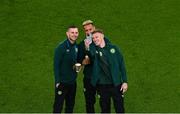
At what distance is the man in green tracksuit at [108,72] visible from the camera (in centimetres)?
1073

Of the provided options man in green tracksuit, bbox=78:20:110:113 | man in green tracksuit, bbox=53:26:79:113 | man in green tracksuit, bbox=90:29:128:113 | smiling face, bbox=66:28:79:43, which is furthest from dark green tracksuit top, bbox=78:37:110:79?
man in green tracksuit, bbox=90:29:128:113

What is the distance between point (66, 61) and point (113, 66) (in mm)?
1227

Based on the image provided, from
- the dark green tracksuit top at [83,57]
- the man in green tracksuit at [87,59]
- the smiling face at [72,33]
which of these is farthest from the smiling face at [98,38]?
the dark green tracksuit top at [83,57]

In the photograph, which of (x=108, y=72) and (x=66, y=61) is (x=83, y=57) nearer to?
(x=66, y=61)

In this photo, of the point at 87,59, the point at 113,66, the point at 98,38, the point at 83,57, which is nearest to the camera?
the point at 98,38

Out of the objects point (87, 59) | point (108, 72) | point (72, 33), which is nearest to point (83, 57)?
point (87, 59)

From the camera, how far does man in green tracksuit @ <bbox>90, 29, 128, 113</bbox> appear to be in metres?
10.7

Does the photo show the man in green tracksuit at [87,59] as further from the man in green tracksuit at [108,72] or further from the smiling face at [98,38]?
the smiling face at [98,38]

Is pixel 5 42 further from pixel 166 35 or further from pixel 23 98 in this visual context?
pixel 166 35

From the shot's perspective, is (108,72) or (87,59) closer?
(108,72)

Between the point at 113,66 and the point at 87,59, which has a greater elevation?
the point at 87,59

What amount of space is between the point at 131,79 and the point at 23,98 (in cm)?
325

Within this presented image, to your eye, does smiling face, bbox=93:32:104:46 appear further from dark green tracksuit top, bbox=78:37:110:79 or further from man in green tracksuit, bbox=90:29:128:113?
dark green tracksuit top, bbox=78:37:110:79

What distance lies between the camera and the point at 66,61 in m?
11.4
